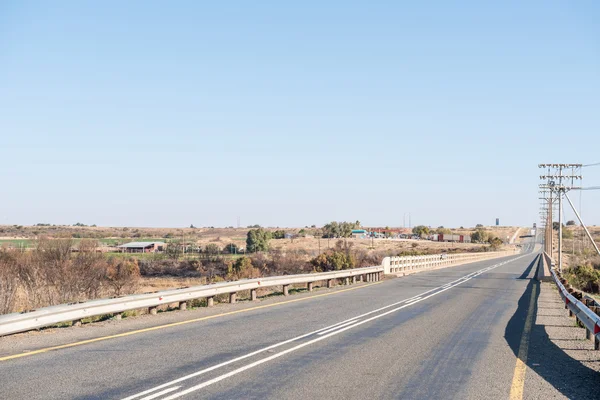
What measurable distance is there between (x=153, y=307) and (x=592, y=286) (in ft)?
96.4

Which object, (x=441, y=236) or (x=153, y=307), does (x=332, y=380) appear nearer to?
(x=153, y=307)

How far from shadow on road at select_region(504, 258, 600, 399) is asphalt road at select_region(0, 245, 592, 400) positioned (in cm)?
15

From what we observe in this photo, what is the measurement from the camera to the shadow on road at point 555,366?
8531 millimetres

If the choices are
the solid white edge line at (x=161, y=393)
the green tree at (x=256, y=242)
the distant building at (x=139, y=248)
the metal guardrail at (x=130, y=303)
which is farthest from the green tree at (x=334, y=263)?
the distant building at (x=139, y=248)

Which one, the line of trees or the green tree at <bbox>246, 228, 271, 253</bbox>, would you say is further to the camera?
the line of trees

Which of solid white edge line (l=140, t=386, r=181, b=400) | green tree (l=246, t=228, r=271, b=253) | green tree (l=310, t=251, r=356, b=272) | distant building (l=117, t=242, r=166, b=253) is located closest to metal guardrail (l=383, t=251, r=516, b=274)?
green tree (l=310, t=251, r=356, b=272)

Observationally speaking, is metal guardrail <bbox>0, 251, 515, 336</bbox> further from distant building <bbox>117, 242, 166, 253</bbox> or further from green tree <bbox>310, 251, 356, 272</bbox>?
distant building <bbox>117, 242, 166, 253</bbox>

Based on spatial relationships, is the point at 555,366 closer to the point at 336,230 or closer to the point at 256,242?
the point at 256,242

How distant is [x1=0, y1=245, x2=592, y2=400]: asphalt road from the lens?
789 cm

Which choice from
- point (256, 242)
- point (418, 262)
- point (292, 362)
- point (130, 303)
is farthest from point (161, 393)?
point (256, 242)

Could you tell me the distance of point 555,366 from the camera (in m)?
10.2

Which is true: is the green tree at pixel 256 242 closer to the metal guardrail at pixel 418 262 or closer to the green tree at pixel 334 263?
the metal guardrail at pixel 418 262

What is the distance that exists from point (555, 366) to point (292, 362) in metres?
4.36

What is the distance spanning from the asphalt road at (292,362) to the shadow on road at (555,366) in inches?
5.9
